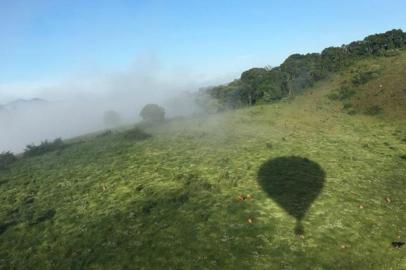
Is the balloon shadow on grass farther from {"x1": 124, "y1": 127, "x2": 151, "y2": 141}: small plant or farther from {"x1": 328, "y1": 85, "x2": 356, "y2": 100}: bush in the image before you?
{"x1": 328, "y1": 85, "x2": 356, "y2": 100}: bush

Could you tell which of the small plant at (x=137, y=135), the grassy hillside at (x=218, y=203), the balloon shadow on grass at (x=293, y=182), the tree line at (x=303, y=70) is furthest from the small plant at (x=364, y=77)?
the balloon shadow on grass at (x=293, y=182)

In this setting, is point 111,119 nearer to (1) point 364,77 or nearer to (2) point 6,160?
(2) point 6,160

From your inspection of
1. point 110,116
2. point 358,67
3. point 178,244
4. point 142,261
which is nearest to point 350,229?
point 178,244

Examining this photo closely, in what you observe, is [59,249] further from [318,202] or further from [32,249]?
[318,202]

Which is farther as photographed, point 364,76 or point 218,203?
point 364,76

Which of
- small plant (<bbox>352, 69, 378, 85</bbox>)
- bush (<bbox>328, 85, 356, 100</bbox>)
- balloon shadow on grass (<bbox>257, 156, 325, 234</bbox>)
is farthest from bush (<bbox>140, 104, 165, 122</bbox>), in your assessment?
balloon shadow on grass (<bbox>257, 156, 325, 234</bbox>)

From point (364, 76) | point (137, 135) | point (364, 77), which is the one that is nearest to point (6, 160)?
point (137, 135)
